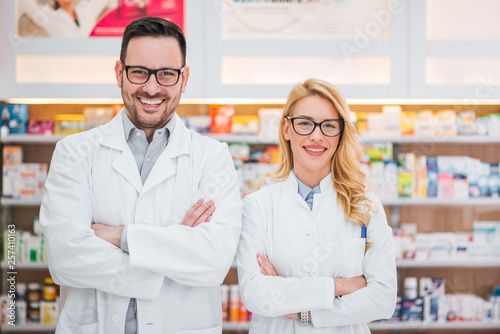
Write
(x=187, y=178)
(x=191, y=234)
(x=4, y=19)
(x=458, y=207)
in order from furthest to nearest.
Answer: (x=458, y=207) < (x=4, y=19) < (x=187, y=178) < (x=191, y=234)

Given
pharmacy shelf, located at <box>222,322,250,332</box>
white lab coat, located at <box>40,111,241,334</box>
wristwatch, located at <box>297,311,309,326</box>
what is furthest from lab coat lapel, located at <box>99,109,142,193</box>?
pharmacy shelf, located at <box>222,322,250,332</box>

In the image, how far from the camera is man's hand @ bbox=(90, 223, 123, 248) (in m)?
1.79

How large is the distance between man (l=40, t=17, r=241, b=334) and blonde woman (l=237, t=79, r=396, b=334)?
0.52 ft

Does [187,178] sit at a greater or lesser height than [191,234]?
greater

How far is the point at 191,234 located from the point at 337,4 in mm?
2817

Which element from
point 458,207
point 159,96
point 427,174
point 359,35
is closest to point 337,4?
point 359,35

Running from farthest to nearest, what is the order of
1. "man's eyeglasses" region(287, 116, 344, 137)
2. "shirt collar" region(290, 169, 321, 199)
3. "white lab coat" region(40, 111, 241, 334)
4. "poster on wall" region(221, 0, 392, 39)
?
"poster on wall" region(221, 0, 392, 39) < "shirt collar" region(290, 169, 321, 199) < "man's eyeglasses" region(287, 116, 344, 137) < "white lab coat" region(40, 111, 241, 334)

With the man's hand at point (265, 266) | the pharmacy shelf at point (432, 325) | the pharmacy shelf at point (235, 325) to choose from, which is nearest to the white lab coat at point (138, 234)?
the man's hand at point (265, 266)

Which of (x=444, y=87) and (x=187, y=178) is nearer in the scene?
(x=187, y=178)

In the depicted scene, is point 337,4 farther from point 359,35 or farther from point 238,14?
point 238,14

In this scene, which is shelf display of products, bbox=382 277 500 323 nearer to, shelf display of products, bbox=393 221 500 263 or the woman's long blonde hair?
shelf display of products, bbox=393 221 500 263

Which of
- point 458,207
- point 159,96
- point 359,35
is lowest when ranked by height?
point 458,207

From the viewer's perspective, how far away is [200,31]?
3.82 metres

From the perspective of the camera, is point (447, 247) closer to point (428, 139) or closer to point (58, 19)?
point (428, 139)
